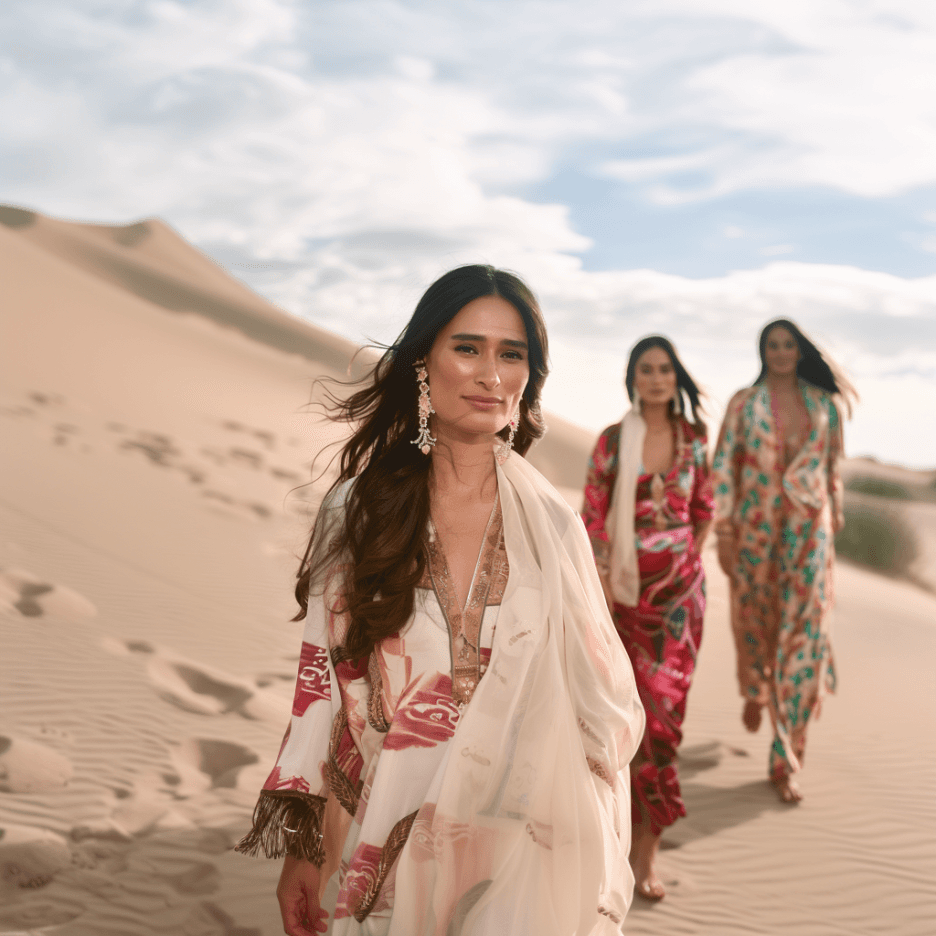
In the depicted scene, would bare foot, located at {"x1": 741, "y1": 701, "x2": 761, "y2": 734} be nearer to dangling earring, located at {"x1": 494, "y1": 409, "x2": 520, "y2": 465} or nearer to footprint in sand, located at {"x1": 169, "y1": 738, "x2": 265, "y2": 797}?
footprint in sand, located at {"x1": 169, "y1": 738, "x2": 265, "y2": 797}

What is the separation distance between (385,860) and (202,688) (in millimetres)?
4962

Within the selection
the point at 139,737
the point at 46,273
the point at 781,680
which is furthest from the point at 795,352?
the point at 46,273

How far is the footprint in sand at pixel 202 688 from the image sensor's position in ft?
20.6

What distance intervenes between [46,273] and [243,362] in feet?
23.3

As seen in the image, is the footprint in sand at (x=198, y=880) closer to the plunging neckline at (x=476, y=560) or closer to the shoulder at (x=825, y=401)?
the plunging neckline at (x=476, y=560)

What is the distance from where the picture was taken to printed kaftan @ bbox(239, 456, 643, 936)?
2045 mm

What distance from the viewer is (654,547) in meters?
4.64

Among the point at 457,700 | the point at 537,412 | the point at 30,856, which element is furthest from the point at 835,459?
the point at 30,856

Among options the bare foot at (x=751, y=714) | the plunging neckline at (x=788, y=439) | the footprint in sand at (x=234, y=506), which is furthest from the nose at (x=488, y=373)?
the footprint in sand at (x=234, y=506)

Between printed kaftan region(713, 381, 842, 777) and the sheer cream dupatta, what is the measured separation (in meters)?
3.69

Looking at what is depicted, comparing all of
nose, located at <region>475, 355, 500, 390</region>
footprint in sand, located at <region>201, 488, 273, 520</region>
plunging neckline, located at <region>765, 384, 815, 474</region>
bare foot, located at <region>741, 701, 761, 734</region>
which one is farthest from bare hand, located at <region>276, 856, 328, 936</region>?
footprint in sand, located at <region>201, 488, 273, 520</region>

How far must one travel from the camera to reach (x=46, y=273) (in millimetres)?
31781

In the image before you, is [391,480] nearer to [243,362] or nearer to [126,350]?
[126,350]

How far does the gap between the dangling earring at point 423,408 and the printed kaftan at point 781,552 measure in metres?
3.72
